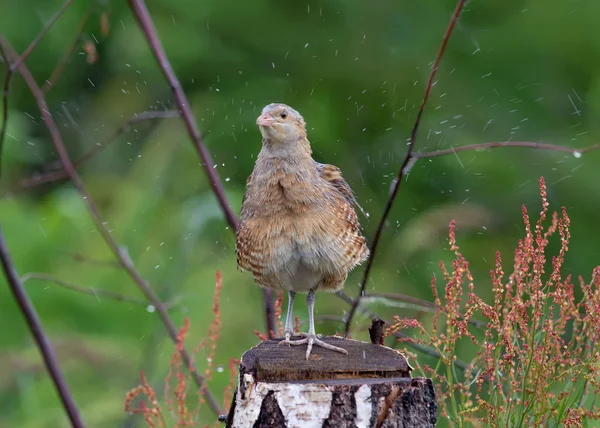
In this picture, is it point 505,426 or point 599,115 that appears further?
point 599,115

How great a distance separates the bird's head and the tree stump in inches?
31.7

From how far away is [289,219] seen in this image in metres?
3.08

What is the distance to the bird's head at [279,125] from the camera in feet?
10.2

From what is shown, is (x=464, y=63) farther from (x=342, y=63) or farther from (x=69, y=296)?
(x=69, y=296)

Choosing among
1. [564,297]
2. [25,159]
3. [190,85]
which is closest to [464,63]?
[190,85]

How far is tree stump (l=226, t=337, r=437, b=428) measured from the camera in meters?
2.46

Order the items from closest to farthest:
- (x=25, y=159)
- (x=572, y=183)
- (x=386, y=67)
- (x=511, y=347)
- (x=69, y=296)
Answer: (x=511, y=347) → (x=69, y=296) → (x=572, y=183) → (x=386, y=67) → (x=25, y=159)

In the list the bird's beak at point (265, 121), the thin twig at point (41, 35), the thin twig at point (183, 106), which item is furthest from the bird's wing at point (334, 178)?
the thin twig at point (41, 35)

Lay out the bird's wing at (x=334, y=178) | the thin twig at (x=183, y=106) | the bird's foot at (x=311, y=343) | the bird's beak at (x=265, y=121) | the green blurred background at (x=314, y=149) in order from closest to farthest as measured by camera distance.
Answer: the bird's foot at (x=311, y=343), the bird's beak at (x=265, y=121), the bird's wing at (x=334, y=178), the thin twig at (x=183, y=106), the green blurred background at (x=314, y=149)

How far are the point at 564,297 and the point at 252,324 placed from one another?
10.6 feet

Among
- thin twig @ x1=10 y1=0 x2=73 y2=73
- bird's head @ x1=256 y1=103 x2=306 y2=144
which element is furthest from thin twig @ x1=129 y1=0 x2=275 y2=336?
bird's head @ x1=256 y1=103 x2=306 y2=144

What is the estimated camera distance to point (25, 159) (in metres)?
7.29

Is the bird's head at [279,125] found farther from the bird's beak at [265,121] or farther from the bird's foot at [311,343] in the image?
the bird's foot at [311,343]

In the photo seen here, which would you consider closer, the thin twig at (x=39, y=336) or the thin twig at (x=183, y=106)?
the thin twig at (x=39, y=336)
